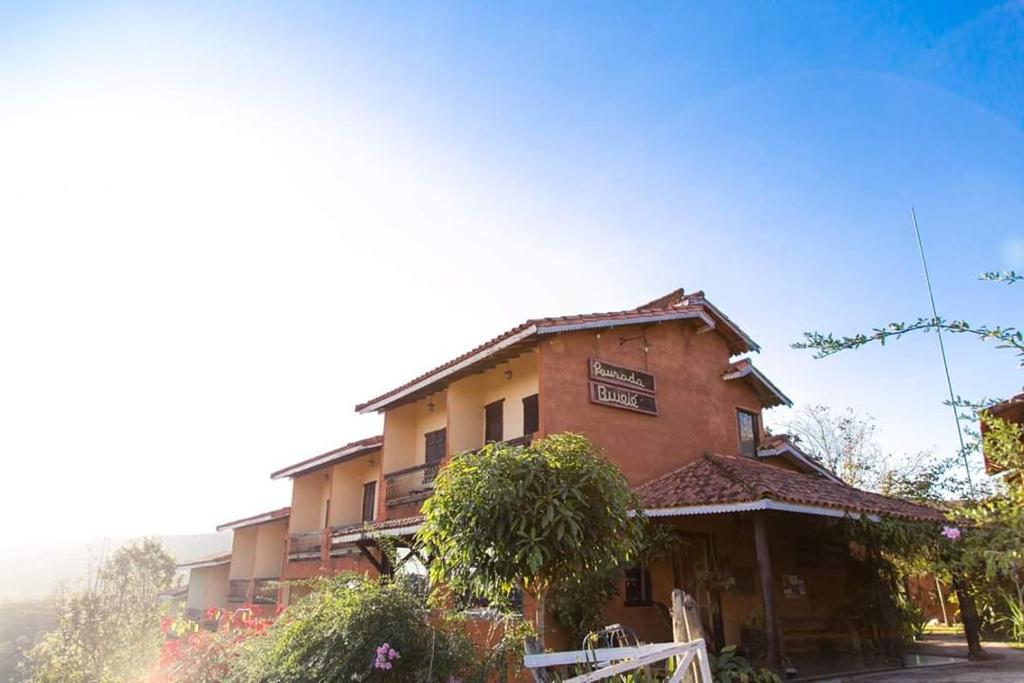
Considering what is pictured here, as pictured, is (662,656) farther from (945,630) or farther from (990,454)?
(945,630)

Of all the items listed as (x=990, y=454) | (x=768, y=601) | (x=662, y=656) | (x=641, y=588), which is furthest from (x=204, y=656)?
(x=990, y=454)

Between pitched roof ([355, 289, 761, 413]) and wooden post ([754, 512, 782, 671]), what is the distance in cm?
451

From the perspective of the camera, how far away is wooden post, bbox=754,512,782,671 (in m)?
9.83

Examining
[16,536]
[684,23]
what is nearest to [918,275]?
[684,23]

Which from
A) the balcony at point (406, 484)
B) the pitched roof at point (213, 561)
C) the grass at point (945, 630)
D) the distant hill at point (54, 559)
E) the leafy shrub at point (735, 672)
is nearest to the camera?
the leafy shrub at point (735, 672)

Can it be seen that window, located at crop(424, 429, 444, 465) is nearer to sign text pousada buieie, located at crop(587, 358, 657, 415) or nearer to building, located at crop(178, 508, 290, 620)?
sign text pousada buieie, located at crop(587, 358, 657, 415)

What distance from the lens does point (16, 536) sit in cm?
11262

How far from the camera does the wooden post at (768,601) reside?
983 cm

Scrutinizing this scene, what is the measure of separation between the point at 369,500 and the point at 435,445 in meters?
4.99

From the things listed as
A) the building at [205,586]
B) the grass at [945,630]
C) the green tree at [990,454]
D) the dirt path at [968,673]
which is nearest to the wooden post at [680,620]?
the green tree at [990,454]

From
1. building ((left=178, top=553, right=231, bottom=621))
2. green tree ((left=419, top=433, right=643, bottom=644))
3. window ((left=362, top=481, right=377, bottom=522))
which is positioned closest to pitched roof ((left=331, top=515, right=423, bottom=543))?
window ((left=362, top=481, right=377, bottom=522))

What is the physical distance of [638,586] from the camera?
12.4 meters

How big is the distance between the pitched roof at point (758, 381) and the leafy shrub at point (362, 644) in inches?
382

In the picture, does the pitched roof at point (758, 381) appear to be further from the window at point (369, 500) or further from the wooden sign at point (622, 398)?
the window at point (369, 500)
